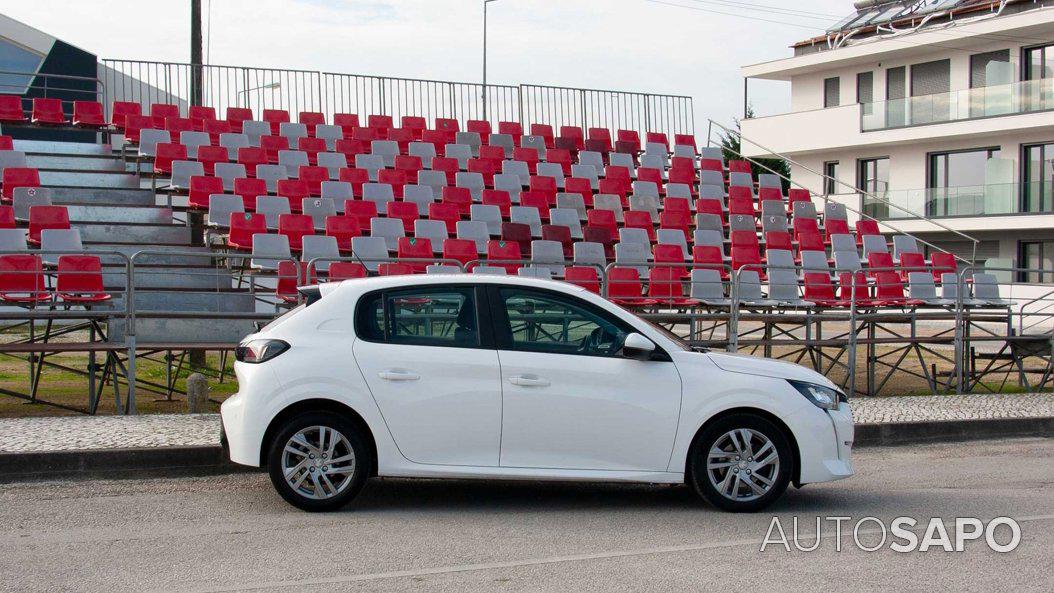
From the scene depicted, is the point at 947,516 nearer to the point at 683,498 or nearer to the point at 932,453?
the point at 683,498

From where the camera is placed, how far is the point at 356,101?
26.2 meters

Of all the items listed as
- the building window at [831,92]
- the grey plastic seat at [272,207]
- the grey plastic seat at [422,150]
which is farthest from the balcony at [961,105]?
the grey plastic seat at [272,207]

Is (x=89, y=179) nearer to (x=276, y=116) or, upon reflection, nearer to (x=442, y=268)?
(x=276, y=116)

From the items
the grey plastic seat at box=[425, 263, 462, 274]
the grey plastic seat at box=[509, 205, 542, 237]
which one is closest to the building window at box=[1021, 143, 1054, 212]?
the grey plastic seat at box=[509, 205, 542, 237]

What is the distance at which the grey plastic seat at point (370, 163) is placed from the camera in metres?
21.0

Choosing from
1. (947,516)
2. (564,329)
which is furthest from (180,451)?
(947,516)

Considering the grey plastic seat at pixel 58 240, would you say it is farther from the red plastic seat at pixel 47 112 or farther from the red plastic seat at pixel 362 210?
the red plastic seat at pixel 47 112

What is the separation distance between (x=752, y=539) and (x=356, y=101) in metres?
21.1

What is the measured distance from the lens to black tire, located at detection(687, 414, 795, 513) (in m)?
7.45

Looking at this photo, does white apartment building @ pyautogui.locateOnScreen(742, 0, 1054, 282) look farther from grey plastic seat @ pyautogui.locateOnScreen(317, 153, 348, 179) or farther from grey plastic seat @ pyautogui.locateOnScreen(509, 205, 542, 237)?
grey plastic seat @ pyautogui.locateOnScreen(317, 153, 348, 179)

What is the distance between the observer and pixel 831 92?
4681 cm

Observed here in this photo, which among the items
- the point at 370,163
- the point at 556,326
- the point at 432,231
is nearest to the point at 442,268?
the point at 432,231

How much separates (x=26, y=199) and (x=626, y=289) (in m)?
8.77

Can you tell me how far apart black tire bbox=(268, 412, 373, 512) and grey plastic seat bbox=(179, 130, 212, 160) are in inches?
559
